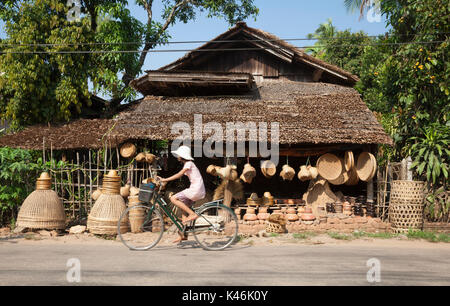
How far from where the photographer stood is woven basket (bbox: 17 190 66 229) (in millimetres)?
8438

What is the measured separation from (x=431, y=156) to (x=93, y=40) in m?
11.5

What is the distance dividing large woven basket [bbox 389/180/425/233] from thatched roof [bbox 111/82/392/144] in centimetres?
121

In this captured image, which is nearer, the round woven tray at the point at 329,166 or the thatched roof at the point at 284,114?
the thatched roof at the point at 284,114

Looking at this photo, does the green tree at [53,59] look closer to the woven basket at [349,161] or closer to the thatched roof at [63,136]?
the thatched roof at [63,136]

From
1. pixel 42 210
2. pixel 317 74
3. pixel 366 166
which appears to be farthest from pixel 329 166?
pixel 42 210

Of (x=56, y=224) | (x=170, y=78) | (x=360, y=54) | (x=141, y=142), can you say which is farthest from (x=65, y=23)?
(x=360, y=54)

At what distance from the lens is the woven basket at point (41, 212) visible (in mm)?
8438

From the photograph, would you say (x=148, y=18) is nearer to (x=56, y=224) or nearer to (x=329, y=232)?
(x=56, y=224)

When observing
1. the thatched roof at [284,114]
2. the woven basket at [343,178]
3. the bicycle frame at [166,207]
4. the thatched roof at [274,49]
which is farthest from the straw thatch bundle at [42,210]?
the woven basket at [343,178]

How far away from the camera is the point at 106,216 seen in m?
8.36

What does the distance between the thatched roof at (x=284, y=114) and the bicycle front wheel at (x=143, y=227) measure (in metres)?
2.75

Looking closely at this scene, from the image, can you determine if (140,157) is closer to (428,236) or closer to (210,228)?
(210,228)

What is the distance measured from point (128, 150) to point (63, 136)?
2640mm

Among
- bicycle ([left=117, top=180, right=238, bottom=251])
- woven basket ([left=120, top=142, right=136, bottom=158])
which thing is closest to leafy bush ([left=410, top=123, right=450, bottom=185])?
bicycle ([left=117, top=180, right=238, bottom=251])
